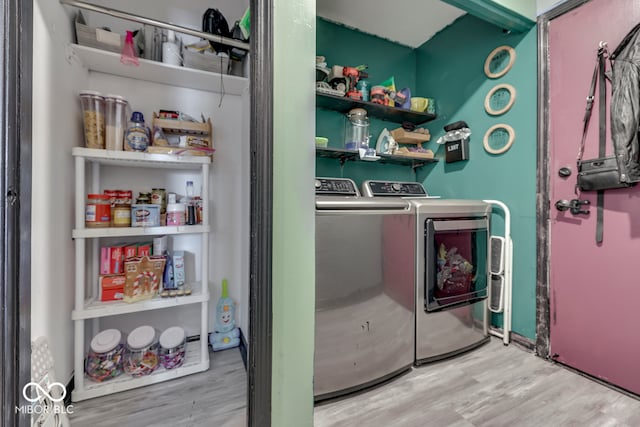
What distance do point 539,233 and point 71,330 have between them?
2.75m

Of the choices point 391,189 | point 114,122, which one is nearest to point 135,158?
point 114,122

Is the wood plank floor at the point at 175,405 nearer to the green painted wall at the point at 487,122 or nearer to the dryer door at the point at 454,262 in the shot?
the dryer door at the point at 454,262

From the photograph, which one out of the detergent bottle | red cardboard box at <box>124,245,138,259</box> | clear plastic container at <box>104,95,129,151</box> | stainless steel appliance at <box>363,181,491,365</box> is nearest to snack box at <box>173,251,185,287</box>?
red cardboard box at <box>124,245,138,259</box>

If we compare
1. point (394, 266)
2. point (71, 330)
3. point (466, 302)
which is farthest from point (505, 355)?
point (71, 330)

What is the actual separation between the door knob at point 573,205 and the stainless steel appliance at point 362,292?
90 cm

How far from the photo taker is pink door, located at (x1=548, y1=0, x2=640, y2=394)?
4.36 ft

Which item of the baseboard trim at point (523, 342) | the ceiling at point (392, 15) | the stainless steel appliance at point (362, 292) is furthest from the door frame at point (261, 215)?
the baseboard trim at point (523, 342)

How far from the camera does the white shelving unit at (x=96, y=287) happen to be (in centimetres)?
129

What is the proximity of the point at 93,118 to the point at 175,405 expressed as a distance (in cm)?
150

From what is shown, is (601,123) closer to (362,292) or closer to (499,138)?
(499,138)

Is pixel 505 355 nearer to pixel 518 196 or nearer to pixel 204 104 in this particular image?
pixel 518 196

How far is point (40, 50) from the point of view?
3.44ft

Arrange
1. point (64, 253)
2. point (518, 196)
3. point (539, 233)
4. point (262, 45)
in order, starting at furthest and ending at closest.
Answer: point (518, 196)
point (539, 233)
point (64, 253)
point (262, 45)

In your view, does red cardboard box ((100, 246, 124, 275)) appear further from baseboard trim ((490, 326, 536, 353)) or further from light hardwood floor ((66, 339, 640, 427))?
baseboard trim ((490, 326, 536, 353))
